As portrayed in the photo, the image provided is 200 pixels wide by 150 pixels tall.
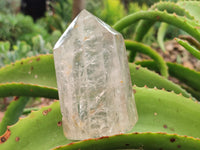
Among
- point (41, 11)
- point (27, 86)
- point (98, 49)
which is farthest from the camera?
point (41, 11)

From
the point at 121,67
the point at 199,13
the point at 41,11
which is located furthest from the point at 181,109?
the point at 41,11

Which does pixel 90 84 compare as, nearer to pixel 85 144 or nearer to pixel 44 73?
pixel 85 144

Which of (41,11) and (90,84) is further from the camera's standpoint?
(41,11)

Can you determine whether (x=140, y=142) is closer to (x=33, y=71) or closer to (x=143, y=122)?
(x=143, y=122)

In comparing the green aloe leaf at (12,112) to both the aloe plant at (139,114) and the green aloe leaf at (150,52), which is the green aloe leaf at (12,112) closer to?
the aloe plant at (139,114)

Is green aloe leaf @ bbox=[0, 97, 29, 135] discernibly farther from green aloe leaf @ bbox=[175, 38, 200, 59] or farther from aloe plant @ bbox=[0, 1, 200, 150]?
green aloe leaf @ bbox=[175, 38, 200, 59]

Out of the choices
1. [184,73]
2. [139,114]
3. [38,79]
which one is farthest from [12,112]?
[184,73]
